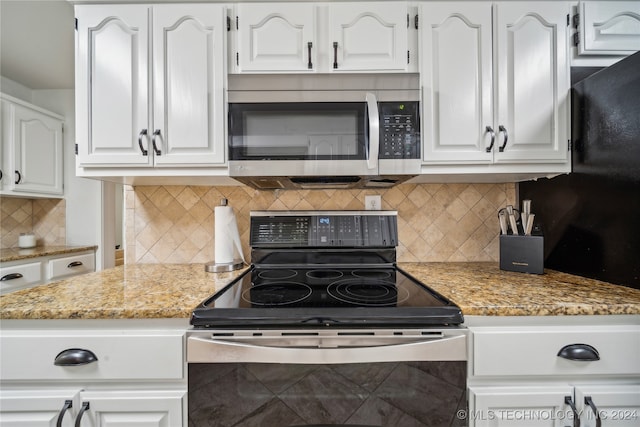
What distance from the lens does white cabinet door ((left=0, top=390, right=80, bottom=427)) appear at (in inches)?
33.7

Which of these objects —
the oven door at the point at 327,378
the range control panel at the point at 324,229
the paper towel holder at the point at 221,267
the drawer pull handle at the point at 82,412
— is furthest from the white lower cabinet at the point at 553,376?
the drawer pull handle at the point at 82,412

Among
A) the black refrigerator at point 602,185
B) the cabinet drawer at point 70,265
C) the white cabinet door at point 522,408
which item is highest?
the black refrigerator at point 602,185

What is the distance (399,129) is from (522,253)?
32.3 inches

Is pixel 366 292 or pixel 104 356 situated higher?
pixel 366 292

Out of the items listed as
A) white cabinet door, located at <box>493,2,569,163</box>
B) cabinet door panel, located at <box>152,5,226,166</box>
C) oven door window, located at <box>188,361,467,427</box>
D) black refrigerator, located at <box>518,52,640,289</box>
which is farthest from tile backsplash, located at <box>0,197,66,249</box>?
black refrigerator, located at <box>518,52,640,289</box>

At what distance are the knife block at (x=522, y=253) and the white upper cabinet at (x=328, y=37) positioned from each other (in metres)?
0.94

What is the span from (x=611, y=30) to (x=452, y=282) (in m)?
1.30

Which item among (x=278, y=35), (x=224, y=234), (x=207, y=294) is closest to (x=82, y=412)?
(x=207, y=294)

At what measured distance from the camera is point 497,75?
1.24m

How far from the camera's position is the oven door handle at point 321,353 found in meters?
0.83

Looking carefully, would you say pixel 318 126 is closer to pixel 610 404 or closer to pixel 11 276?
pixel 610 404

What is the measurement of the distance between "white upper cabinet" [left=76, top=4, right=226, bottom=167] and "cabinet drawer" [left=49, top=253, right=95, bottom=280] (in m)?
1.90

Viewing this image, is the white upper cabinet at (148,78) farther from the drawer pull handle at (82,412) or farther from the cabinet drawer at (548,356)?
the cabinet drawer at (548,356)

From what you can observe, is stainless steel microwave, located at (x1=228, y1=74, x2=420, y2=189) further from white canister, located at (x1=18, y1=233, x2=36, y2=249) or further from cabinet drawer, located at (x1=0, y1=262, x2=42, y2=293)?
white canister, located at (x1=18, y1=233, x2=36, y2=249)
